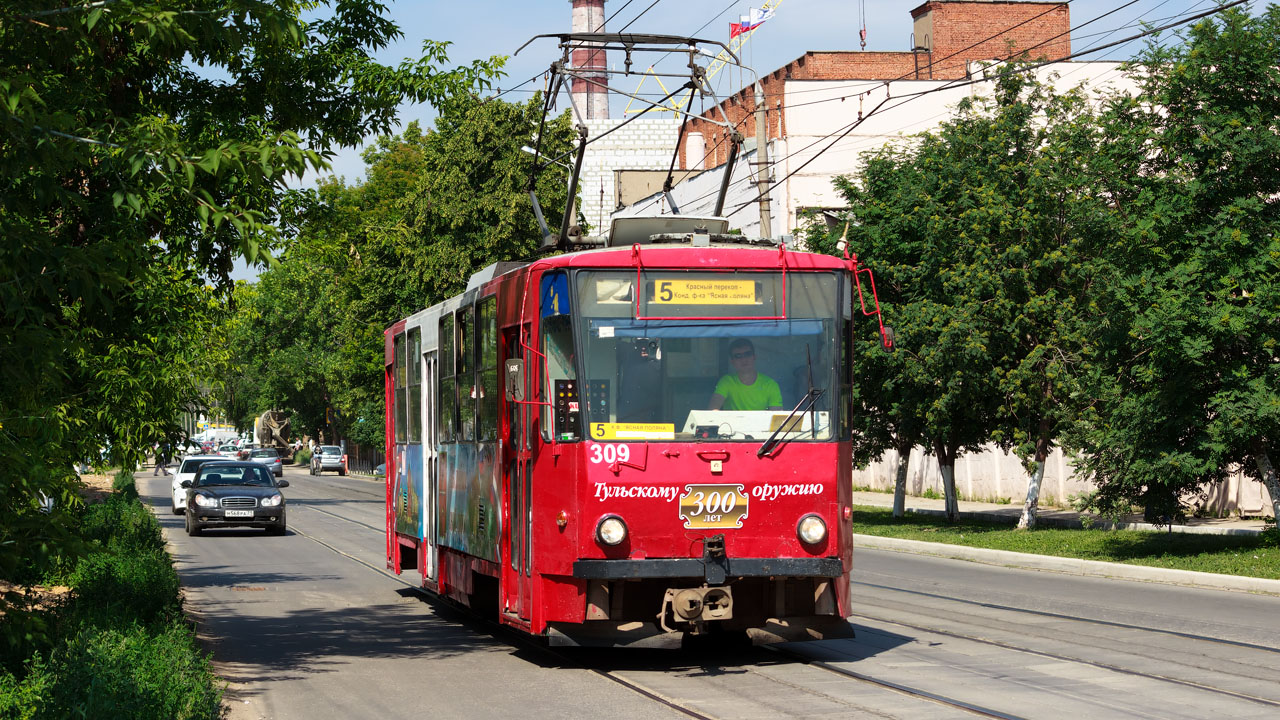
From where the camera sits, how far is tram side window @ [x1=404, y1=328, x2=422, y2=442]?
54.0 feet

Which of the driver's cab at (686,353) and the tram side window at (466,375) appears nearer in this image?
the driver's cab at (686,353)

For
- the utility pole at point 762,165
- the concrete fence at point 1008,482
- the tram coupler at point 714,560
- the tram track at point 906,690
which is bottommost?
the tram track at point 906,690

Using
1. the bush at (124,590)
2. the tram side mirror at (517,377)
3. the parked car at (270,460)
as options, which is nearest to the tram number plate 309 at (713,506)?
the tram side mirror at (517,377)

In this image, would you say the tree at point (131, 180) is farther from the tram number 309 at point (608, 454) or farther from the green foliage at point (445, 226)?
the green foliage at point (445, 226)

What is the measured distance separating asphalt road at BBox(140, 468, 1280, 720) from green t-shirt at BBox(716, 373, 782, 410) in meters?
2.06

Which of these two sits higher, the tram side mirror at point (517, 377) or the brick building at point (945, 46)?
the brick building at point (945, 46)

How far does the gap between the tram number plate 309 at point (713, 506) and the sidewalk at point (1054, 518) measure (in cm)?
1447

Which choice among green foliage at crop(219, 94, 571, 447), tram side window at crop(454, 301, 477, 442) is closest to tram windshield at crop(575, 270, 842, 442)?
tram side window at crop(454, 301, 477, 442)

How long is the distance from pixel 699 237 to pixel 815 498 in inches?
92.6

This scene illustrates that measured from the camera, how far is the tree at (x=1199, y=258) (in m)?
20.0

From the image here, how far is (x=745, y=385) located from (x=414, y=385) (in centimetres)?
639

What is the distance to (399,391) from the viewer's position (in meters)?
18.1

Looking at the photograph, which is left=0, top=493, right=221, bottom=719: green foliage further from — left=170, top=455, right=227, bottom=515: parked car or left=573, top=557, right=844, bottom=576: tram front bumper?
left=170, top=455, right=227, bottom=515: parked car

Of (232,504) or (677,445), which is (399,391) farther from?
(232,504)
